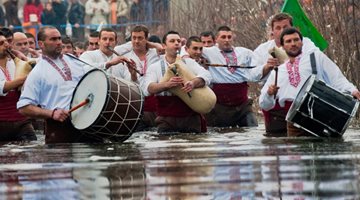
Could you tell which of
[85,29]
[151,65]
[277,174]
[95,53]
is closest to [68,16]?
[85,29]

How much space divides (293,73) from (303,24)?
4840 millimetres

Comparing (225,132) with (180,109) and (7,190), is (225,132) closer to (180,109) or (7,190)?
(180,109)

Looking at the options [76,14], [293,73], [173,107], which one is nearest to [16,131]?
[173,107]

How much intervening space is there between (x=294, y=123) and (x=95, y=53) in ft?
21.1

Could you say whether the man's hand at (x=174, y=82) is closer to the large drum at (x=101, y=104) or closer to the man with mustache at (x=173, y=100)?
the man with mustache at (x=173, y=100)

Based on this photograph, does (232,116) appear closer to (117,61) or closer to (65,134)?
(117,61)

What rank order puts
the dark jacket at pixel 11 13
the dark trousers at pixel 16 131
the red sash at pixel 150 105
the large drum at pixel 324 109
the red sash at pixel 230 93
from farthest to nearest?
the dark jacket at pixel 11 13 < the red sash at pixel 230 93 < the red sash at pixel 150 105 < the dark trousers at pixel 16 131 < the large drum at pixel 324 109

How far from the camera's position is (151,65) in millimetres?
21156

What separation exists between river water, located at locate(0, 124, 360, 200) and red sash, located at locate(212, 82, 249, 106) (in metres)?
5.08

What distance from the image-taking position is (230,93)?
23656 millimetres

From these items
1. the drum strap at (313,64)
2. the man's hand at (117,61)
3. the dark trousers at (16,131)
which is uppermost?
the drum strap at (313,64)

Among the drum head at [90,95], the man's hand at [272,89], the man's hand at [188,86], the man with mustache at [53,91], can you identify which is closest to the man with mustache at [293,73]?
the man's hand at [272,89]

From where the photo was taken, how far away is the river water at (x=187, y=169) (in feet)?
35.1

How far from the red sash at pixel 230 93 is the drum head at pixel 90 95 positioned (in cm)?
631
